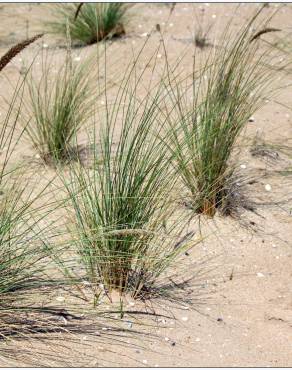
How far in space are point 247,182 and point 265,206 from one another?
21cm

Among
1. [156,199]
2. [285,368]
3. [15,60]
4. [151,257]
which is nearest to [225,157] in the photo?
[156,199]

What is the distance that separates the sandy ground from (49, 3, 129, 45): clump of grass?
95 centimetres

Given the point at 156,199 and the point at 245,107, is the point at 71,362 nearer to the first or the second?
the point at 156,199

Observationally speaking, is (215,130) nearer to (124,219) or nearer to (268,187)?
(268,187)

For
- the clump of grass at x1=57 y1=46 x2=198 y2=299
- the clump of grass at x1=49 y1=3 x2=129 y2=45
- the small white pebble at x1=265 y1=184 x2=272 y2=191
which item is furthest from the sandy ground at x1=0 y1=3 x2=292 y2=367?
the clump of grass at x1=49 y1=3 x2=129 y2=45

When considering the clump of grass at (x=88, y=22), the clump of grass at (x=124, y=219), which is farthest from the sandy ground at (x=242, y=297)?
the clump of grass at (x=88, y=22)

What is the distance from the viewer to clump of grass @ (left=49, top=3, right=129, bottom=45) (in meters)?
5.45

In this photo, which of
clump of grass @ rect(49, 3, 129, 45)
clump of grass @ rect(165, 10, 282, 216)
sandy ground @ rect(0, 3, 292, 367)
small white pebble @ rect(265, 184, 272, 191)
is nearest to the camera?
sandy ground @ rect(0, 3, 292, 367)

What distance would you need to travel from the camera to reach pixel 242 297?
→ 3053 millimetres

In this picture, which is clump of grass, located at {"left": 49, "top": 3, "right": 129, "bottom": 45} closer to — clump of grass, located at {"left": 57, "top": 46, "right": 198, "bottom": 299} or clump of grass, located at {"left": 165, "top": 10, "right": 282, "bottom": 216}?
clump of grass, located at {"left": 165, "top": 10, "right": 282, "bottom": 216}

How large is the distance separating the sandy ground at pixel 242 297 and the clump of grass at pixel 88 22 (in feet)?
3.11

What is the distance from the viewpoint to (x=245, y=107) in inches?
136

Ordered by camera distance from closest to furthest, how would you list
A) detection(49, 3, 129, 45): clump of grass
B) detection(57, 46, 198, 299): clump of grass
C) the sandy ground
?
the sandy ground → detection(57, 46, 198, 299): clump of grass → detection(49, 3, 129, 45): clump of grass

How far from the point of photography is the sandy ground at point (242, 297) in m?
2.55
